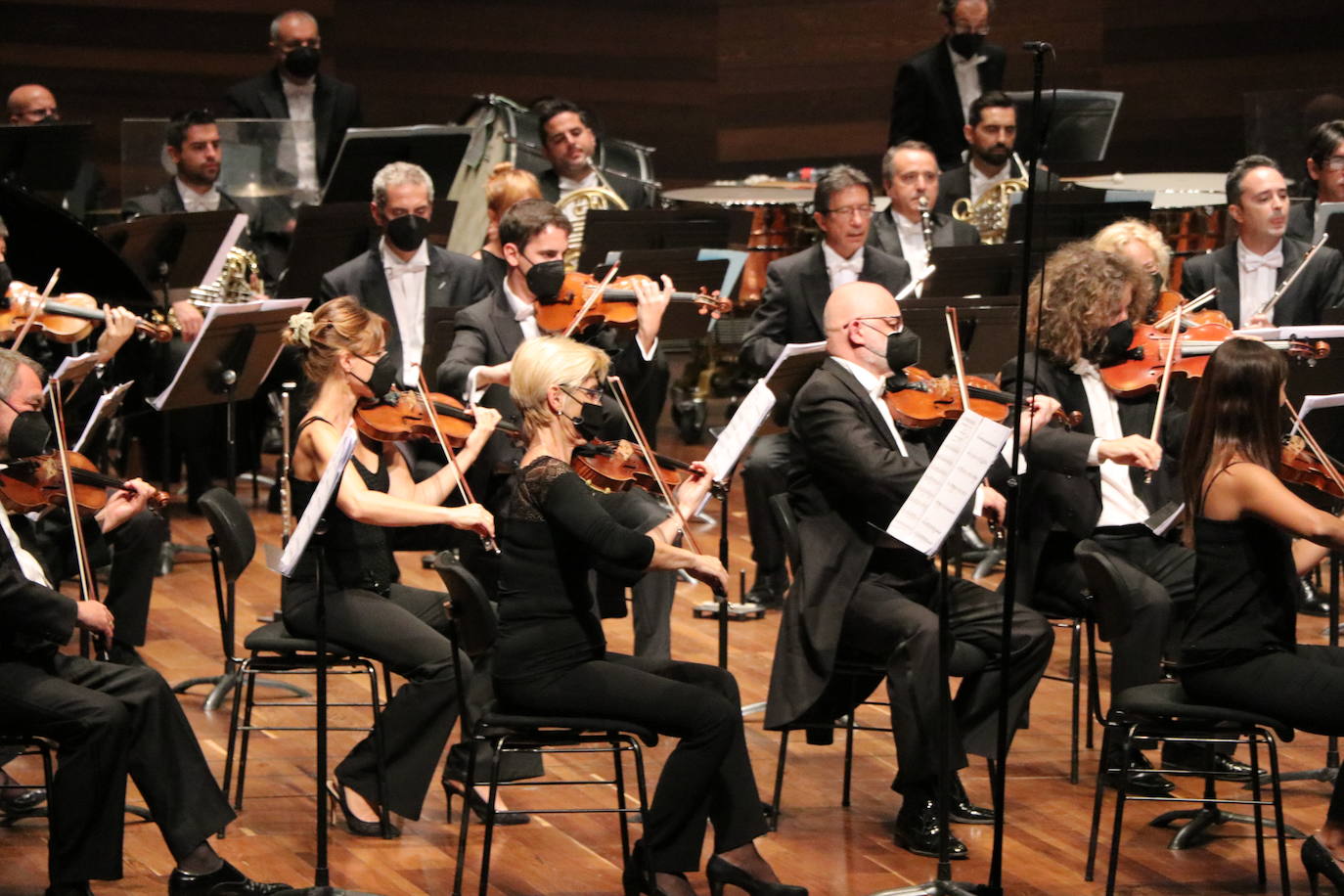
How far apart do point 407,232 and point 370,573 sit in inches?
75.5

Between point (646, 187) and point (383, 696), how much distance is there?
3.14 m

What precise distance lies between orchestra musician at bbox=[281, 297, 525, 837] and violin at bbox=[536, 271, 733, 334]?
79 centimetres

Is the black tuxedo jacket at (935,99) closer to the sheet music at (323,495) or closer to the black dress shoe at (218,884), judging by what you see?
the sheet music at (323,495)

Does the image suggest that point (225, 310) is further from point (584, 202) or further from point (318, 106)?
point (318, 106)

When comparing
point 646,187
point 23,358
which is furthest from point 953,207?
point 23,358

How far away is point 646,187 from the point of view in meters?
7.93

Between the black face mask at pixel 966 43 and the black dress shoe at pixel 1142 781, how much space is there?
4648 millimetres

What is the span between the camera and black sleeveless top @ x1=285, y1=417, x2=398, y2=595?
4.45 m

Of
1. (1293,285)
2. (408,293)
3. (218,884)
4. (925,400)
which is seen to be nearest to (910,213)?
(1293,285)

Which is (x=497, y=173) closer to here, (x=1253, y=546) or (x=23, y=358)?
(x=23, y=358)

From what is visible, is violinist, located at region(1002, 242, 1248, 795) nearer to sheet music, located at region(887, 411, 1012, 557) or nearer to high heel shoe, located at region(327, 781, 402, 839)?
sheet music, located at region(887, 411, 1012, 557)

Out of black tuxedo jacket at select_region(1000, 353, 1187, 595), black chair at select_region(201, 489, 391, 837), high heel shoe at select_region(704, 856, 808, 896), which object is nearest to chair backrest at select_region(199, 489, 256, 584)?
black chair at select_region(201, 489, 391, 837)

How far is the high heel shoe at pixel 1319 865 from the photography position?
3884 millimetres

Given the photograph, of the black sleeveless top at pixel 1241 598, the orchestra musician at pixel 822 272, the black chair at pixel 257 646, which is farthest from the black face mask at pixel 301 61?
the black sleeveless top at pixel 1241 598
